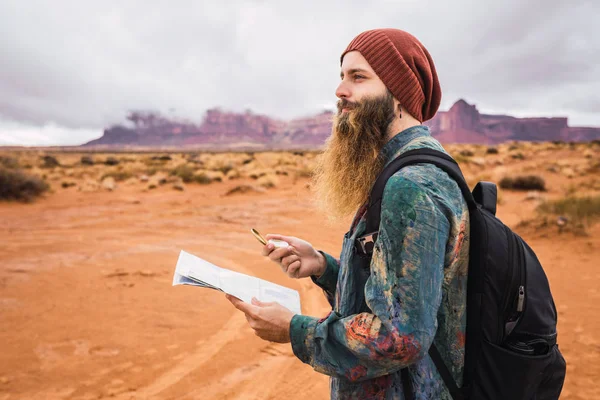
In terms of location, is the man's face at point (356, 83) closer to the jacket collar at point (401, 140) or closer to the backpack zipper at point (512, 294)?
the jacket collar at point (401, 140)

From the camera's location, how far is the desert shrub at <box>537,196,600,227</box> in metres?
9.13

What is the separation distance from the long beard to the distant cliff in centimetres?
14403

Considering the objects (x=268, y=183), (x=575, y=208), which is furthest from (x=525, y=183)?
(x=268, y=183)

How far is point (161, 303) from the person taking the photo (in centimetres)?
538

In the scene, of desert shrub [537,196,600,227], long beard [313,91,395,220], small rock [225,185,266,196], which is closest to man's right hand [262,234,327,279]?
long beard [313,91,395,220]

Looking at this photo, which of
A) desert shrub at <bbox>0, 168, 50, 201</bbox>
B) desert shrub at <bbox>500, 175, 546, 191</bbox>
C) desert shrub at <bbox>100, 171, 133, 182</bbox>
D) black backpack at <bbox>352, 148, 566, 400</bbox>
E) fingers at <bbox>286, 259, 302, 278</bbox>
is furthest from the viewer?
desert shrub at <bbox>100, 171, 133, 182</bbox>

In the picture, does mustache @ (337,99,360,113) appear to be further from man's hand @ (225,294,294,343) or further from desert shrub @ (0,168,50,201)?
desert shrub @ (0,168,50,201)

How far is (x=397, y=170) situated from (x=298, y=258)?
84 centimetres

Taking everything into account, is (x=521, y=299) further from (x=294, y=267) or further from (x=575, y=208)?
(x=575, y=208)

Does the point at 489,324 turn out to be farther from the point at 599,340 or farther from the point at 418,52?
the point at 599,340

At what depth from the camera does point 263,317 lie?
1416 mm

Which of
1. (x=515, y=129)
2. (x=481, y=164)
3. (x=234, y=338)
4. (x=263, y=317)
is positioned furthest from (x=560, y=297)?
(x=515, y=129)

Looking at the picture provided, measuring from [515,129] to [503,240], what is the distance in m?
175

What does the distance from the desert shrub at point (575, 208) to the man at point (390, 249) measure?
374 inches
